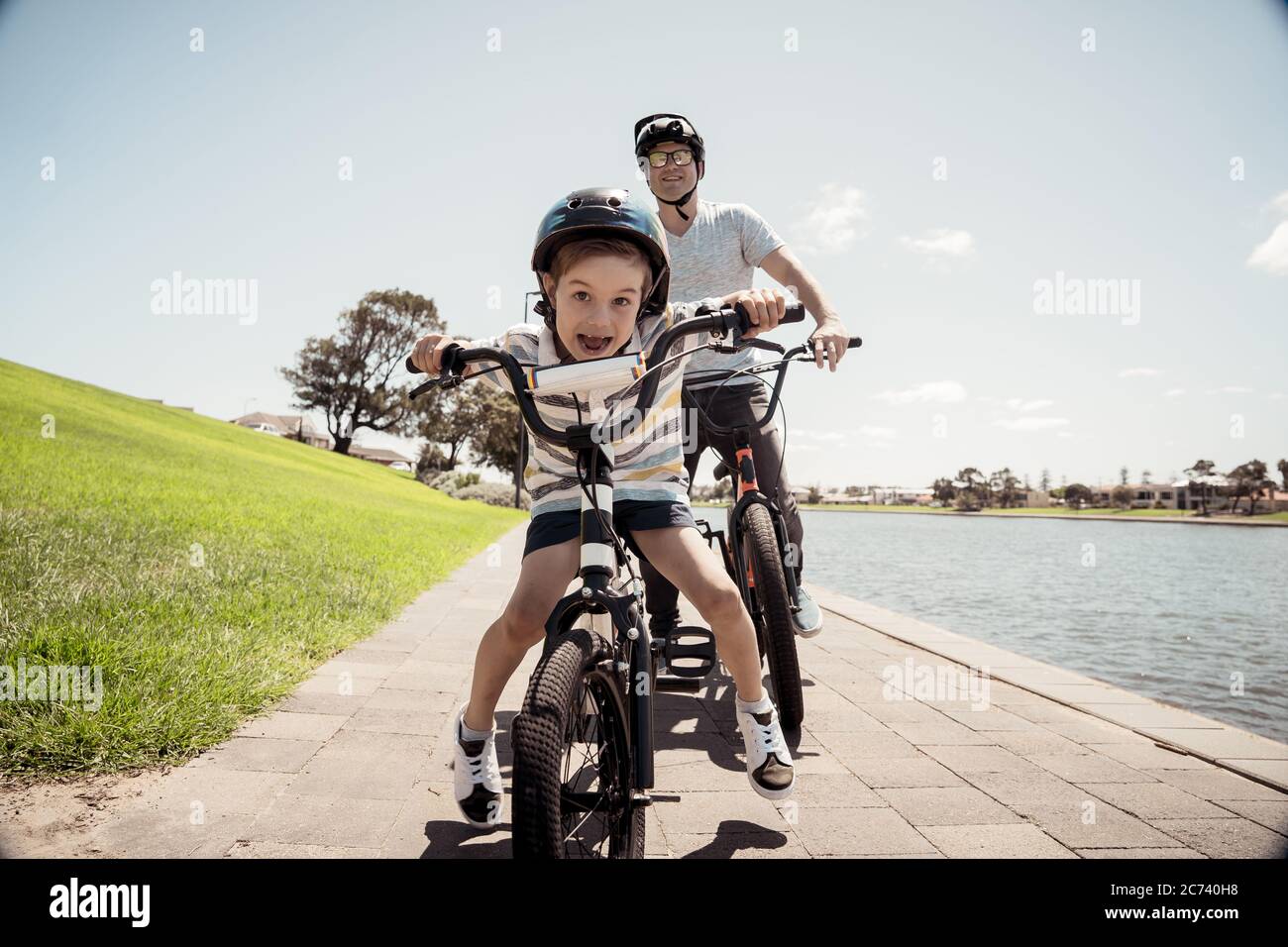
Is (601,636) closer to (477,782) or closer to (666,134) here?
(477,782)

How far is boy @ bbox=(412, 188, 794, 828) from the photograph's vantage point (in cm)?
189

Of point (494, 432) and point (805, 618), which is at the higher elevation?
point (494, 432)

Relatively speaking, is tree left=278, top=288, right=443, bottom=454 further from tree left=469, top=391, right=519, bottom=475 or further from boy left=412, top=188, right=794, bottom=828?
boy left=412, top=188, right=794, bottom=828

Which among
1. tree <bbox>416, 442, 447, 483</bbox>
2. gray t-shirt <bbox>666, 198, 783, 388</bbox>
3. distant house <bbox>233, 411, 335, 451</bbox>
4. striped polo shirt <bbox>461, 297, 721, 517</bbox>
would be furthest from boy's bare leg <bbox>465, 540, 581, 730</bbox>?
distant house <bbox>233, 411, 335, 451</bbox>

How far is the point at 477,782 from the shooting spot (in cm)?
204

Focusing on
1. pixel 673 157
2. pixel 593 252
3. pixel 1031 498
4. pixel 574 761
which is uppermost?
pixel 673 157

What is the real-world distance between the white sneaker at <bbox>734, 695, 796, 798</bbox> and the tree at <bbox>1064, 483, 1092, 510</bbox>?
279 feet

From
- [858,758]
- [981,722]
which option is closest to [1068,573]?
[981,722]

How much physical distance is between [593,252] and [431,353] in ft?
1.70

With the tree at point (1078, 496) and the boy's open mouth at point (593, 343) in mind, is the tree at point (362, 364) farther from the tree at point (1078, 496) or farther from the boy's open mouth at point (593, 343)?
the tree at point (1078, 496)

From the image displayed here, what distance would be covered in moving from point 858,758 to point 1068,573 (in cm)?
1106

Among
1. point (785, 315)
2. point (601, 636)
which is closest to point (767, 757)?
point (601, 636)
